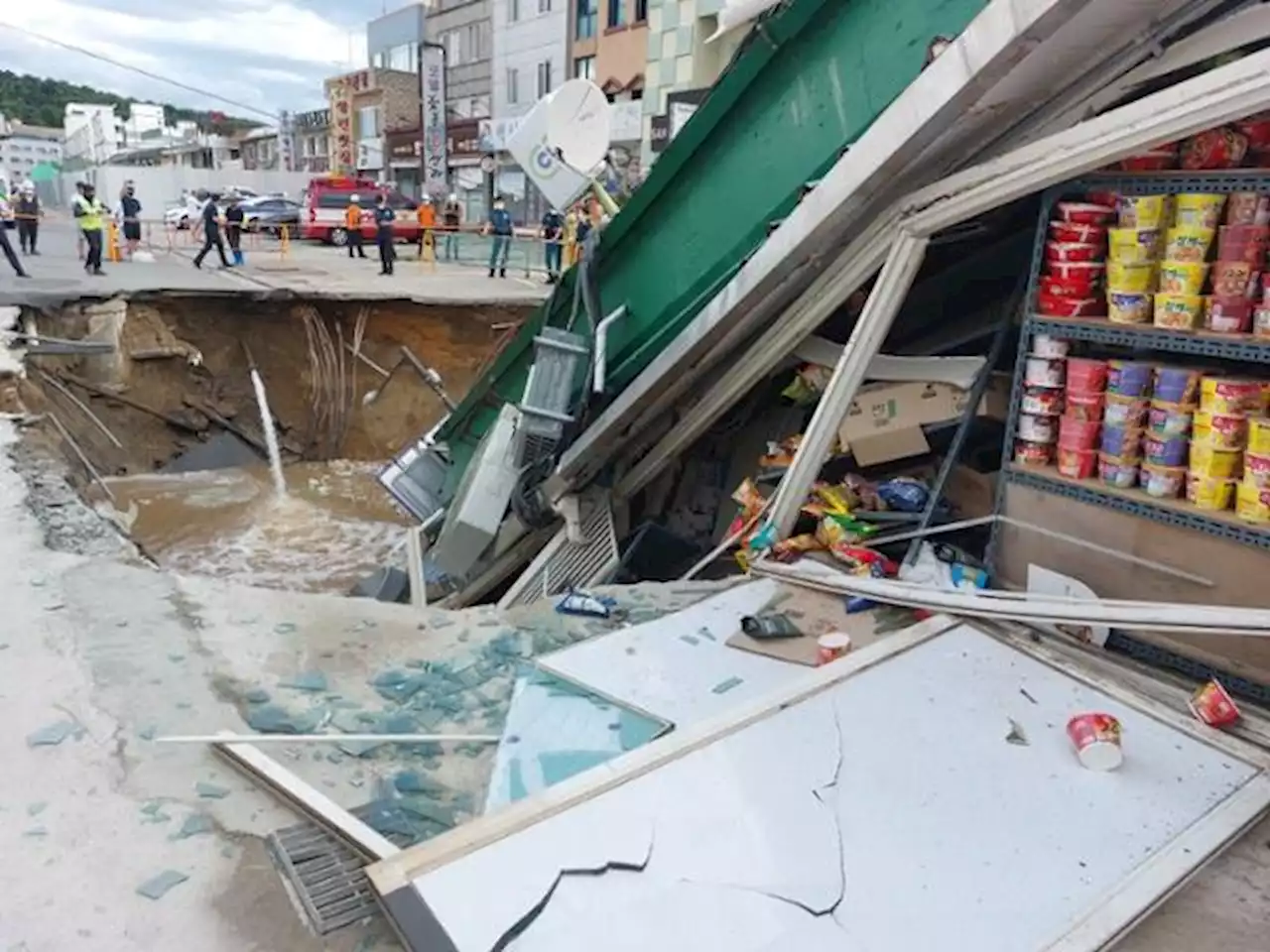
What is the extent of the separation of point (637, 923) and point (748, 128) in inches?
131

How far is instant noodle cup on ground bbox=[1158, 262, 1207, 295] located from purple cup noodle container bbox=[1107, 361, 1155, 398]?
11.5 inches

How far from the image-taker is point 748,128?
4.18 meters

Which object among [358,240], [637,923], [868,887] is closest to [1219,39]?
[868,887]

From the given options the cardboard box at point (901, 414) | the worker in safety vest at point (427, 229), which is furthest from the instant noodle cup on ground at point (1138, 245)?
the worker in safety vest at point (427, 229)

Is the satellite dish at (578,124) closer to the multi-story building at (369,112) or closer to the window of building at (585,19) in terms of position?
the window of building at (585,19)

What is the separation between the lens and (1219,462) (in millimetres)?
3146

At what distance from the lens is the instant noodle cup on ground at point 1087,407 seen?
350 cm

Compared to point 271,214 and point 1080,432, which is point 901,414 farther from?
point 271,214

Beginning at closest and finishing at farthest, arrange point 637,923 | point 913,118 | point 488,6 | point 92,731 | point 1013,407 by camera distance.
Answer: point 637,923, point 92,731, point 913,118, point 1013,407, point 488,6

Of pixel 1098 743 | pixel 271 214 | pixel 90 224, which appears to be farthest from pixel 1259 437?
pixel 271 214

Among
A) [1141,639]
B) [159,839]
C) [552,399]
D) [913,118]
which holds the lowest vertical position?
[159,839]

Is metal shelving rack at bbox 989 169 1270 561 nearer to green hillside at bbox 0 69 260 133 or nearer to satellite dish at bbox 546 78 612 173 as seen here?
satellite dish at bbox 546 78 612 173

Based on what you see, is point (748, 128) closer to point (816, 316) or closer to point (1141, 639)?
point (816, 316)

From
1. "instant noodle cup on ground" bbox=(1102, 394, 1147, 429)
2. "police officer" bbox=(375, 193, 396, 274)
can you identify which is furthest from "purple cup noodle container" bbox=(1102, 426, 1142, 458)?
"police officer" bbox=(375, 193, 396, 274)
